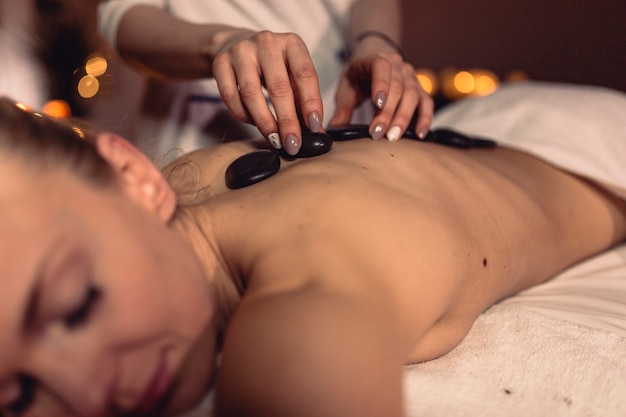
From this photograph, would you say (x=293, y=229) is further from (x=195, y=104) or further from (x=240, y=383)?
(x=195, y=104)

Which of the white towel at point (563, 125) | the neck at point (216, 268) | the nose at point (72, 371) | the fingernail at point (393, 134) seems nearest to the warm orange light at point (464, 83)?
the white towel at point (563, 125)

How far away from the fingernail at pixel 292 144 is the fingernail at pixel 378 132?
0.13m

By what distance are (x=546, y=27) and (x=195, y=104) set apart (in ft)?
4.11

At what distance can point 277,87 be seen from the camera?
30.6 inches

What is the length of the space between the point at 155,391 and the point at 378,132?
0.47 meters

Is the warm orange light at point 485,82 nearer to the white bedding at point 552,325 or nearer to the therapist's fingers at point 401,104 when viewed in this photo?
the white bedding at point 552,325

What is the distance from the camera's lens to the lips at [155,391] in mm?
539

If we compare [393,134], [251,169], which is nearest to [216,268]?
[251,169]

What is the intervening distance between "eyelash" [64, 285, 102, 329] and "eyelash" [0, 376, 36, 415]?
0.07 meters

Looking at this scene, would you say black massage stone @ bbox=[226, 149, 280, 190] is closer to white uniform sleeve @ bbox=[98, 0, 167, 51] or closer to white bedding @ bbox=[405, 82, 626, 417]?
white bedding @ bbox=[405, 82, 626, 417]

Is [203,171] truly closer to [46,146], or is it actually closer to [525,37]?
[46,146]

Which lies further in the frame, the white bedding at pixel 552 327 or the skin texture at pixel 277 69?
the skin texture at pixel 277 69

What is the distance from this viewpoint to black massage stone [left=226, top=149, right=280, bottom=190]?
716mm

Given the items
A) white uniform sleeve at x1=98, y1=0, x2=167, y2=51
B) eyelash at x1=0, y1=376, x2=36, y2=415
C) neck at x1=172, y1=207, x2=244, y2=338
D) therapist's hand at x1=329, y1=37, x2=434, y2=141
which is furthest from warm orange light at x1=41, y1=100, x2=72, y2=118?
eyelash at x1=0, y1=376, x2=36, y2=415
